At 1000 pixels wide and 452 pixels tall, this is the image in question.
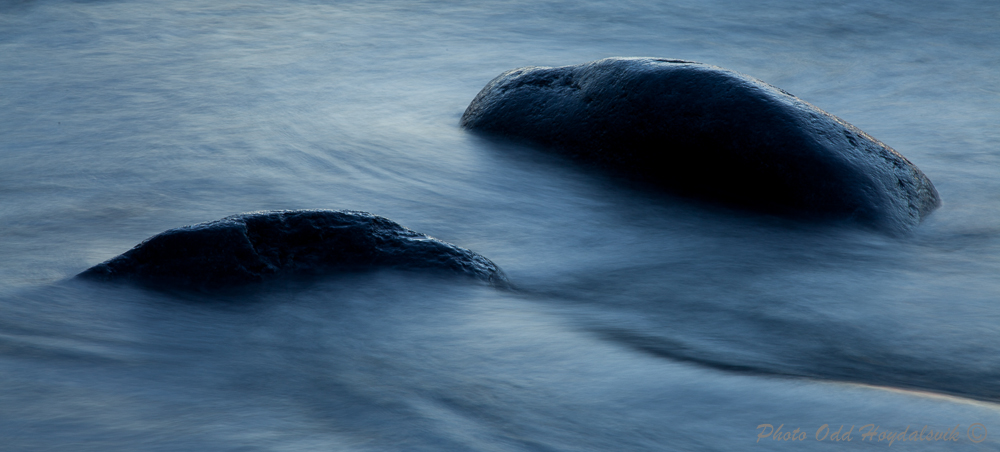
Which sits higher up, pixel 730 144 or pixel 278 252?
pixel 730 144

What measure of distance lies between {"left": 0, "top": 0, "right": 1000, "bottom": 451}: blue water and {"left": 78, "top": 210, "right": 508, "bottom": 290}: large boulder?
0.10m

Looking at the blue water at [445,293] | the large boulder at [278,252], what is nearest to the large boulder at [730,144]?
the blue water at [445,293]

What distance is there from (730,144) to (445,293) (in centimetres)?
218

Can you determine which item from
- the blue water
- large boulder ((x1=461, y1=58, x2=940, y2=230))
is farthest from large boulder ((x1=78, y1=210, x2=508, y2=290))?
large boulder ((x1=461, y1=58, x2=940, y2=230))

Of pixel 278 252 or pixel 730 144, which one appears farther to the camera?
pixel 730 144

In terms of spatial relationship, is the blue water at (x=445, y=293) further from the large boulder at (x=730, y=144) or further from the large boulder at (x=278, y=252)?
the large boulder at (x=730, y=144)

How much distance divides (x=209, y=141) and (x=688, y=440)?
4025mm

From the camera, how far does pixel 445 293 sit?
330 cm

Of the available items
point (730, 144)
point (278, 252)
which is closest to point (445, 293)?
point (278, 252)

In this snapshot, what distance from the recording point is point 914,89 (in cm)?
749

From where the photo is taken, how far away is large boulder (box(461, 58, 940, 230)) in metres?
4.48

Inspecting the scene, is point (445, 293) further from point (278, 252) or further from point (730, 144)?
point (730, 144)

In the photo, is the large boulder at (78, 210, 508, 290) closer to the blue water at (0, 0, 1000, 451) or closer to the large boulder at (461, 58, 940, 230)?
the blue water at (0, 0, 1000, 451)

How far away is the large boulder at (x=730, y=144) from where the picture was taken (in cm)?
448
